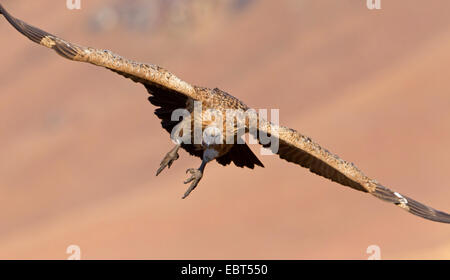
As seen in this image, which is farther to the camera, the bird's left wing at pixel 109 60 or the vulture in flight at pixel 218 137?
the vulture in flight at pixel 218 137

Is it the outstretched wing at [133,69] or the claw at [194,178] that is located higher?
the outstretched wing at [133,69]

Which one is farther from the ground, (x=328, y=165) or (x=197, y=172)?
(x=328, y=165)

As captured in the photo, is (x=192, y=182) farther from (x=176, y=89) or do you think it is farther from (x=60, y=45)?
(x=60, y=45)

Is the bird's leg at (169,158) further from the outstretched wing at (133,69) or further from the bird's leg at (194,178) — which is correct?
the outstretched wing at (133,69)

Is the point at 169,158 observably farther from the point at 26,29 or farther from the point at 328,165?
the point at 26,29

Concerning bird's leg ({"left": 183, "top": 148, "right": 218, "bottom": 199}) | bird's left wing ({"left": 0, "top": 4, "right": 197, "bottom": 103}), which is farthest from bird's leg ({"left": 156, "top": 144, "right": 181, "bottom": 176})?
bird's left wing ({"left": 0, "top": 4, "right": 197, "bottom": 103})

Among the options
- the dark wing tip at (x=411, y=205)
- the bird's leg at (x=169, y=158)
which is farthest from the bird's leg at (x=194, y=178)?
the dark wing tip at (x=411, y=205)

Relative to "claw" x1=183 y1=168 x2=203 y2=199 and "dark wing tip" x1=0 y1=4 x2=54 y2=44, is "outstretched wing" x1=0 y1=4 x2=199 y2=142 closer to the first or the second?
"dark wing tip" x1=0 y1=4 x2=54 y2=44

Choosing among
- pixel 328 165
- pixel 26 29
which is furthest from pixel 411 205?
pixel 26 29
